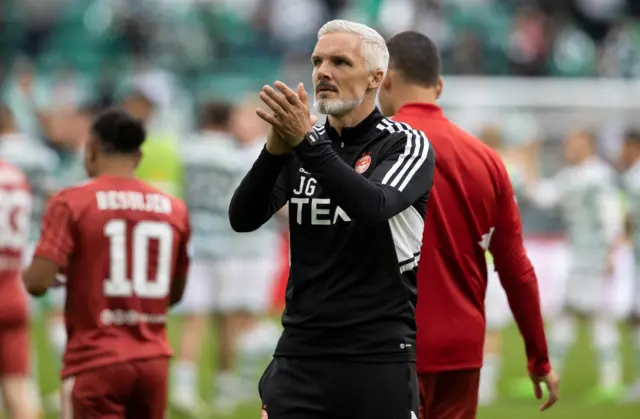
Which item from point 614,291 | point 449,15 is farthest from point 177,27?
point 614,291

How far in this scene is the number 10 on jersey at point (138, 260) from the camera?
6.25m

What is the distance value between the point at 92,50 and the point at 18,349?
15.5 m

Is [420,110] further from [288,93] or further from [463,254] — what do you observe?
[288,93]

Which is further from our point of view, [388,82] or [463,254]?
[388,82]

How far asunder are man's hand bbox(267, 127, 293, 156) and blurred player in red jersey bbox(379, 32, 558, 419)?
1219 mm

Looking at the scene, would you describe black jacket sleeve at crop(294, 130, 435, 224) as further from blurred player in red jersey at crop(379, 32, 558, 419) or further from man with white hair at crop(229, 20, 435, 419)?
blurred player in red jersey at crop(379, 32, 558, 419)

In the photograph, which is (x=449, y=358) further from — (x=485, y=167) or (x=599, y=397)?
(x=599, y=397)

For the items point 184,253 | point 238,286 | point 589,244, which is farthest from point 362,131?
point 589,244

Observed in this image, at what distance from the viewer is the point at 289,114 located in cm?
430

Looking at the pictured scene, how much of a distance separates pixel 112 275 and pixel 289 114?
87.8 inches

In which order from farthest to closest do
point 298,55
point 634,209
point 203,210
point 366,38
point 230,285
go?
point 298,55
point 634,209
point 230,285
point 203,210
point 366,38

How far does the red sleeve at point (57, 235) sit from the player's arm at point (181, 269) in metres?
0.69

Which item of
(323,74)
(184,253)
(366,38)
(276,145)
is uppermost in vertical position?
(366,38)

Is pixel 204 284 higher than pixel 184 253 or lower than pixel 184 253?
lower
